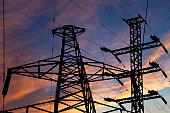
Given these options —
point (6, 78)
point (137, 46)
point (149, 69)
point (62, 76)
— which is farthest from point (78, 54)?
point (137, 46)

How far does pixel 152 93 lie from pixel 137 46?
6148mm

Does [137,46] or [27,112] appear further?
[137,46]

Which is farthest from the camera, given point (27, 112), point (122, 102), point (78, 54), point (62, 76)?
point (122, 102)

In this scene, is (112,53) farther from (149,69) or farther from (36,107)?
(36,107)

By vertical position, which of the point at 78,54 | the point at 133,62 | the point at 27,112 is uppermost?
the point at 133,62

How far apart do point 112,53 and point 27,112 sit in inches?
590

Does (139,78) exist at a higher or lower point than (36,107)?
higher

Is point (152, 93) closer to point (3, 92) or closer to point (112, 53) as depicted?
point (112, 53)

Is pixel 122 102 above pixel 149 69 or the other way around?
the other way around

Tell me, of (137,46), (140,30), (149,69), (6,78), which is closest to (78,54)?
(6,78)

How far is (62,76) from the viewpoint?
48.8 feet

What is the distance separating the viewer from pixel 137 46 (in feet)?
76.4

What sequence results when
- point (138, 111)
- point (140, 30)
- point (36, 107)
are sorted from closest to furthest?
1. point (36, 107)
2. point (138, 111)
3. point (140, 30)

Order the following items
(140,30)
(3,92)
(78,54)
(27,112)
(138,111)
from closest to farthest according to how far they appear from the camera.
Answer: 1. (27,112)
2. (3,92)
3. (78,54)
4. (138,111)
5. (140,30)
